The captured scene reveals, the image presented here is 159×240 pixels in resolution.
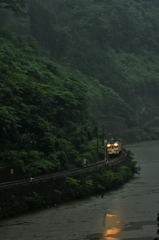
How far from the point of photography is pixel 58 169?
2430 inches

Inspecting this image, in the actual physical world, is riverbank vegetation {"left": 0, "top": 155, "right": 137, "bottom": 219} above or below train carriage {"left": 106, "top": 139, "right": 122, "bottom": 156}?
above

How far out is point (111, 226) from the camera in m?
41.8

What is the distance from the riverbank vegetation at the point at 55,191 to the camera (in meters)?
46.0

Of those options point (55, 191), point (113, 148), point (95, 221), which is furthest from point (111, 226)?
point (113, 148)

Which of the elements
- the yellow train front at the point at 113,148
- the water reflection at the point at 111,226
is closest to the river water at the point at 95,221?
the water reflection at the point at 111,226

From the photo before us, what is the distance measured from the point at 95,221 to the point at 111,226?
2577 mm

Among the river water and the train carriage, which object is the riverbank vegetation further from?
the train carriage

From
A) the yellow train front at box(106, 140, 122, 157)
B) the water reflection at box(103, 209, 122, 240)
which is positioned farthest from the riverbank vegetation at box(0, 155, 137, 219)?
the yellow train front at box(106, 140, 122, 157)

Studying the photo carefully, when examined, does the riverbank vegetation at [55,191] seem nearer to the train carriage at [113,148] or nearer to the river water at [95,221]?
the river water at [95,221]

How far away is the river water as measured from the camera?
38.9 metres

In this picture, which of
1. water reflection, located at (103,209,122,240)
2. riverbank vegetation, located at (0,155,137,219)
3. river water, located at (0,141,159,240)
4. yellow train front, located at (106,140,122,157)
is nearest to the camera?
water reflection, located at (103,209,122,240)

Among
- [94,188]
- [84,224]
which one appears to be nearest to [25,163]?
[94,188]

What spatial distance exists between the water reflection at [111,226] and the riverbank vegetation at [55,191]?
6.50 metres

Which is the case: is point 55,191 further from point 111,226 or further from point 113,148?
point 113,148
